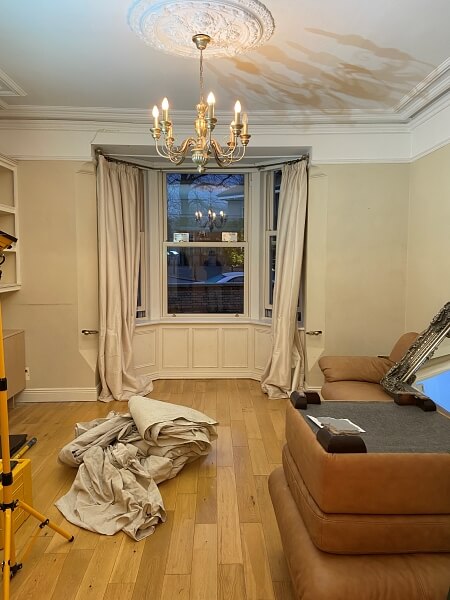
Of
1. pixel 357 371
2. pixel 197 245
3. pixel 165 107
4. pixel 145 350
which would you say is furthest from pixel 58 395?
pixel 165 107

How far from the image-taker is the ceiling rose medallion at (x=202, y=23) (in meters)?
2.48

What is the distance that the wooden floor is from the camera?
2107 millimetres

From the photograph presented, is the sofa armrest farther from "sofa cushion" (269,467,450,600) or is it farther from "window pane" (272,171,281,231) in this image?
"sofa cushion" (269,467,450,600)

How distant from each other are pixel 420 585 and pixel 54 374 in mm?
4108

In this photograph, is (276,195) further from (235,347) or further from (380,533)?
(380,533)

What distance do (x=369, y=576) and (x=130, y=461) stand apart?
5.94 ft

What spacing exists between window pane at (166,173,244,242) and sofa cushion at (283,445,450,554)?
437cm

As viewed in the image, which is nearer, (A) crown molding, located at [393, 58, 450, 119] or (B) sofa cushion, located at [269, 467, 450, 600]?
(B) sofa cushion, located at [269, 467, 450, 600]

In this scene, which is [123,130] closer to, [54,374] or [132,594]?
[54,374]

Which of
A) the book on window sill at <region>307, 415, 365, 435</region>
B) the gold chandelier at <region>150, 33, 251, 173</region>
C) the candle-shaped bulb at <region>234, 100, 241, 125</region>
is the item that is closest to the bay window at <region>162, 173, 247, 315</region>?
the gold chandelier at <region>150, 33, 251, 173</region>

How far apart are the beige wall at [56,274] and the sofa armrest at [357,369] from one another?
2.50m

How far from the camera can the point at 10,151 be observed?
4582 millimetres

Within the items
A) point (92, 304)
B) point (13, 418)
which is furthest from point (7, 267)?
point (13, 418)

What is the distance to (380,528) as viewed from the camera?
5.23 ft
